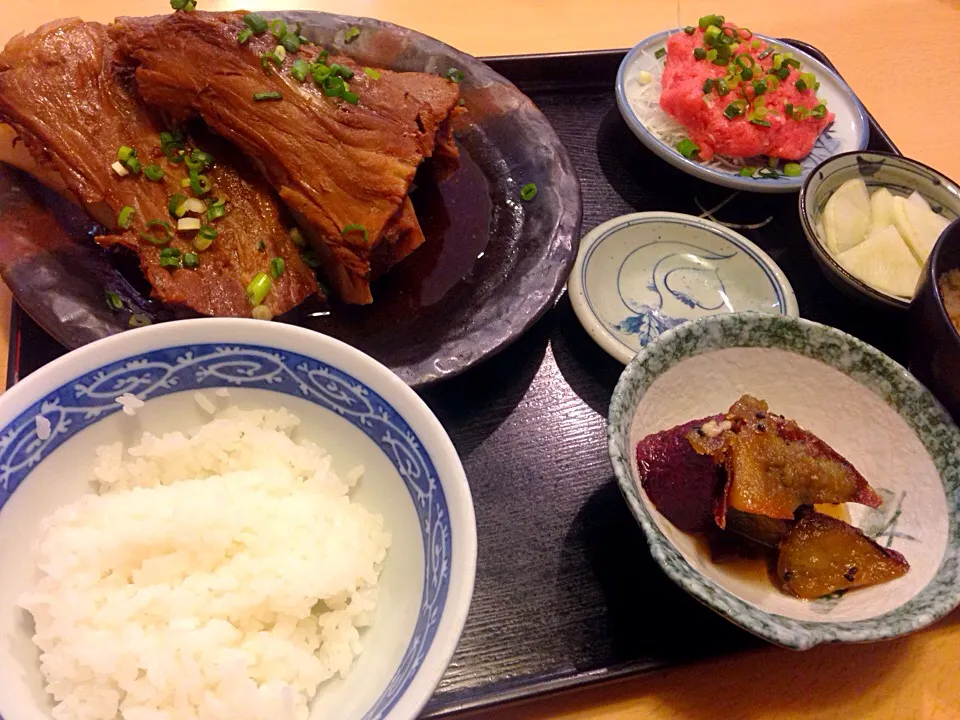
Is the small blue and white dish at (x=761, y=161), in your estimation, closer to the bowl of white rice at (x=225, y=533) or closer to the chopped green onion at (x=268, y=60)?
the chopped green onion at (x=268, y=60)

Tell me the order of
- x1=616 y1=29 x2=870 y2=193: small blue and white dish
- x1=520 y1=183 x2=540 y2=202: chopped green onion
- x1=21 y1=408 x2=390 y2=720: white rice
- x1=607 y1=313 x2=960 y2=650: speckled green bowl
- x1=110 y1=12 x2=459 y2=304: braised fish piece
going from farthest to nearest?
x1=616 y1=29 x2=870 y2=193: small blue and white dish
x1=520 y1=183 x2=540 y2=202: chopped green onion
x1=110 y1=12 x2=459 y2=304: braised fish piece
x1=607 y1=313 x2=960 y2=650: speckled green bowl
x1=21 y1=408 x2=390 y2=720: white rice

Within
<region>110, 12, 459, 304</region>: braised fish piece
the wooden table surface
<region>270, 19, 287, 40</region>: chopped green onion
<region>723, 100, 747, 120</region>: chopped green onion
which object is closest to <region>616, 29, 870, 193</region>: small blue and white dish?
<region>723, 100, 747, 120</region>: chopped green onion

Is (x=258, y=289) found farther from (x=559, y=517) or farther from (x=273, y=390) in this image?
(x=559, y=517)

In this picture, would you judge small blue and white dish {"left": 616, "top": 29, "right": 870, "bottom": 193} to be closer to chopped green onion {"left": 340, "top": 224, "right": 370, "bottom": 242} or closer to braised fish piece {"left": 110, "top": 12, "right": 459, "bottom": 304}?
braised fish piece {"left": 110, "top": 12, "right": 459, "bottom": 304}

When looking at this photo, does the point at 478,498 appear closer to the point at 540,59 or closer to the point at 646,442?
the point at 646,442

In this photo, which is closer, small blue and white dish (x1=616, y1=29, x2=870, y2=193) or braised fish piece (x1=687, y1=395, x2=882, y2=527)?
braised fish piece (x1=687, y1=395, x2=882, y2=527)

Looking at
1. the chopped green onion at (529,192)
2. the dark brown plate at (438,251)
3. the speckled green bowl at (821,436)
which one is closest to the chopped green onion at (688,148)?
the dark brown plate at (438,251)
